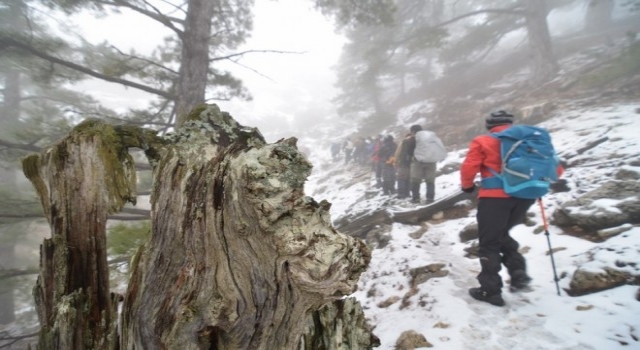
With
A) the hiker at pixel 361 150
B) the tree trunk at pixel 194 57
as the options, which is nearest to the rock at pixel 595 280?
the tree trunk at pixel 194 57

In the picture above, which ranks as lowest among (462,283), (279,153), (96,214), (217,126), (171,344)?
(462,283)

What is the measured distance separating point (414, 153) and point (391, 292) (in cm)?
411

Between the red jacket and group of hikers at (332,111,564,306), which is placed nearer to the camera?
group of hikers at (332,111,564,306)

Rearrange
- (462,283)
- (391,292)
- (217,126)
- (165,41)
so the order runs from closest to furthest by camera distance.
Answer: (217,126), (462,283), (391,292), (165,41)

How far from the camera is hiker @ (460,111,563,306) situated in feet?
10.6

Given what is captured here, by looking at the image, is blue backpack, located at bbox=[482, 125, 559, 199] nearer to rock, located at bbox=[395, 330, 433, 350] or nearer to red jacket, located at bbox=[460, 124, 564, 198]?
red jacket, located at bbox=[460, 124, 564, 198]

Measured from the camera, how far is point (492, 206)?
10.7 ft

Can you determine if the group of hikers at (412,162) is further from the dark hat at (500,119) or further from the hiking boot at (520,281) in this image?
the hiking boot at (520,281)

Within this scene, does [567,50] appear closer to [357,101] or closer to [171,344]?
[357,101]

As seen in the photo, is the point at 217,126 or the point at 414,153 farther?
the point at 414,153

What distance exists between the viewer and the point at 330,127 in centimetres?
4238

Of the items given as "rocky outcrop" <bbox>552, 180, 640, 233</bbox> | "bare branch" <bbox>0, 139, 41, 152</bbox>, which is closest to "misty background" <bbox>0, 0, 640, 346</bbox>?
"bare branch" <bbox>0, 139, 41, 152</bbox>

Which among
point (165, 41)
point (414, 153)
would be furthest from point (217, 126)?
point (165, 41)

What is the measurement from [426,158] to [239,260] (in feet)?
21.4
